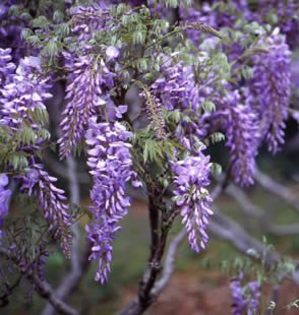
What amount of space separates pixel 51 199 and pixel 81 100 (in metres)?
0.33

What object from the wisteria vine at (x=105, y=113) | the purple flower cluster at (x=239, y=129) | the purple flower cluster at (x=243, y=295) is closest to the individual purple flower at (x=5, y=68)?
the wisteria vine at (x=105, y=113)

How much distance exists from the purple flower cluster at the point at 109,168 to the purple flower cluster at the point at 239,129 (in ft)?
2.89

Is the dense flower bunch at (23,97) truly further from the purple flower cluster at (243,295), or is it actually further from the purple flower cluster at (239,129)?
the purple flower cluster at (243,295)

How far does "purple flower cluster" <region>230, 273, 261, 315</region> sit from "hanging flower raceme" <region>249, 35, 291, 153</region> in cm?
64

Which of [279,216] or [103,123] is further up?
[103,123]

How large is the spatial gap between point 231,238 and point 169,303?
1.55 meters

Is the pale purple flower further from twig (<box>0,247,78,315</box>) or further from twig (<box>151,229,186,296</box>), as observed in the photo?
twig (<box>151,229,186,296</box>)

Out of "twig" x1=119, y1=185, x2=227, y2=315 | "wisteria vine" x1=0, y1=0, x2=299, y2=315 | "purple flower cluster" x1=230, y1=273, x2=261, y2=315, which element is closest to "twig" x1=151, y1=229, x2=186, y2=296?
"twig" x1=119, y1=185, x2=227, y2=315

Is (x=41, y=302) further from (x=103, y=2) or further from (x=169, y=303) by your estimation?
(x=103, y=2)

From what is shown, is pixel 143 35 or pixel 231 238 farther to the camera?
pixel 231 238

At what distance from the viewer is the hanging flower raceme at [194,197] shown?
2.17 m

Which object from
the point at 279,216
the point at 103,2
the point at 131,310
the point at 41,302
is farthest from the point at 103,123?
the point at 279,216

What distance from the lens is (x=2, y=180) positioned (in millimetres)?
2160

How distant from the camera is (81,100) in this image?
2156mm
